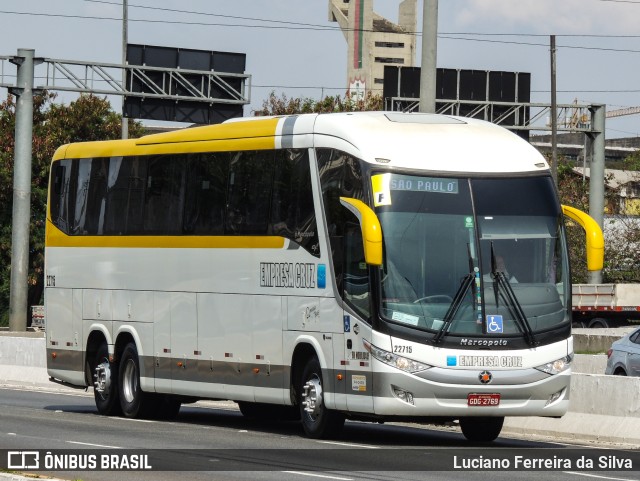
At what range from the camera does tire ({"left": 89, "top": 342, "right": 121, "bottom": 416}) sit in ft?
76.1

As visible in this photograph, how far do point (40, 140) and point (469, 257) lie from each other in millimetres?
55701

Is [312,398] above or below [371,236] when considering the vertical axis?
below

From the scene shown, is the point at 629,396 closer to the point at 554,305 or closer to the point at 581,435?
the point at 581,435

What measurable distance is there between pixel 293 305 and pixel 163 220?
355cm

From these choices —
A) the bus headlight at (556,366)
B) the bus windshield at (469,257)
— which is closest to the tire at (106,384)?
the bus windshield at (469,257)

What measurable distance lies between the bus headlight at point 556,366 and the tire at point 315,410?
2.40 m

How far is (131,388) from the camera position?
75.1ft

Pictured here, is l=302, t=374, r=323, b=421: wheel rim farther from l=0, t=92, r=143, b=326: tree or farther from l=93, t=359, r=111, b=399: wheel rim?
l=0, t=92, r=143, b=326: tree

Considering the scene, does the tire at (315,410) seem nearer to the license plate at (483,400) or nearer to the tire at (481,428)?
the tire at (481,428)

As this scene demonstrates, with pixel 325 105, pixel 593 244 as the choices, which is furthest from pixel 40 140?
pixel 593 244

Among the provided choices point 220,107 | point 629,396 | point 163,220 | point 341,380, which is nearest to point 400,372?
point 341,380

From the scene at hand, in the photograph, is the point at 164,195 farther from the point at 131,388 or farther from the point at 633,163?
the point at 633,163

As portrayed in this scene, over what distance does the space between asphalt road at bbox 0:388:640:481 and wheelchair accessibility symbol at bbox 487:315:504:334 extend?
1.29 meters

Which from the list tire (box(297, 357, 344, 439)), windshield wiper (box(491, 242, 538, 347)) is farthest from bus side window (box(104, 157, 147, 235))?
windshield wiper (box(491, 242, 538, 347))
